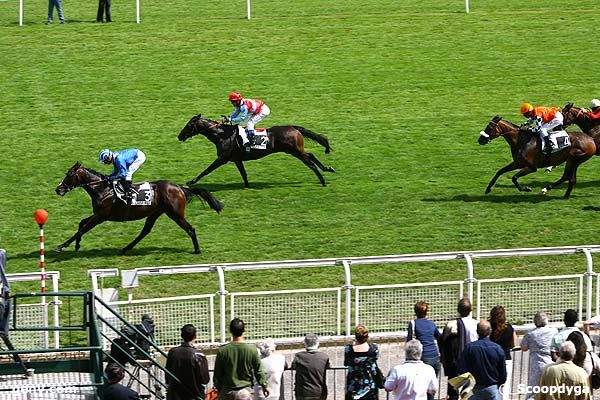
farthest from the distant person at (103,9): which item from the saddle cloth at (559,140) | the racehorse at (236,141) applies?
the saddle cloth at (559,140)

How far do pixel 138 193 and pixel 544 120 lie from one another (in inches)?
263

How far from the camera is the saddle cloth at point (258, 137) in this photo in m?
21.8

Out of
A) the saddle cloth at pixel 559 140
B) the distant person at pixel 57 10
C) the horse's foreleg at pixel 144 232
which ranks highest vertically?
the distant person at pixel 57 10

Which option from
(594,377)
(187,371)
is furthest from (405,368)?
(187,371)

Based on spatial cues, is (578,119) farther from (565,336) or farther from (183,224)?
(565,336)

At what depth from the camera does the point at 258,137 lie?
21.8m

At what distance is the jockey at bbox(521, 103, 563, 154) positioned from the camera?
69.9 feet

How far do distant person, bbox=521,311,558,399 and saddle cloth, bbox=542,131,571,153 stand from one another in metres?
9.47

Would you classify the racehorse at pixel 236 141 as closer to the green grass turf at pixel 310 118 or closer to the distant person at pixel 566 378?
the green grass turf at pixel 310 118

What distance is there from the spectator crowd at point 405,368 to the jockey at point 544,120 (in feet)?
30.3

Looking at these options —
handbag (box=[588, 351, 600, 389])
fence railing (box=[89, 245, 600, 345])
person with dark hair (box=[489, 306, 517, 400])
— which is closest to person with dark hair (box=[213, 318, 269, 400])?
person with dark hair (box=[489, 306, 517, 400])

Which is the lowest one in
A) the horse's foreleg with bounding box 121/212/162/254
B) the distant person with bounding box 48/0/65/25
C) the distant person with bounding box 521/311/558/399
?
the distant person with bounding box 521/311/558/399

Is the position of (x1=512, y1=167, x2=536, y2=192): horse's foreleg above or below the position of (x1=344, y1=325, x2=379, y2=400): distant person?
above

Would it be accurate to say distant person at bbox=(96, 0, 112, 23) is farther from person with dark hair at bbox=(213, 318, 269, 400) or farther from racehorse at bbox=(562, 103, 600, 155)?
person with dark hair at bbox=(213, 318, 269, 400)
